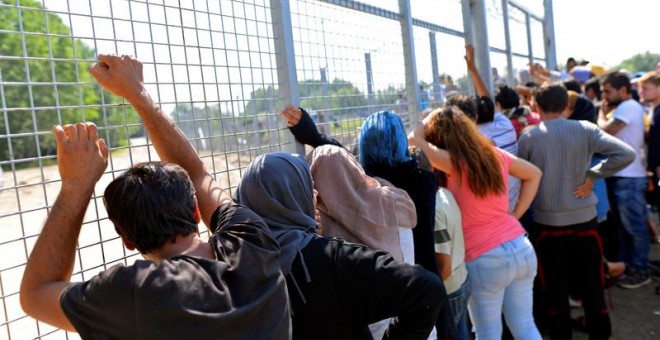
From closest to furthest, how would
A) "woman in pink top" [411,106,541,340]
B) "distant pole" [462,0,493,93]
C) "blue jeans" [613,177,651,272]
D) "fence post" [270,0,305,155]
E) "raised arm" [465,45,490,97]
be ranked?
"fence post" [270,0,305,155] → "woman in pink top" [411,106,541,340] → "raised arm" [465,45,490,97] → "blue jeans" [613,177,651,272] → "distant pole" [462,0,493,93]

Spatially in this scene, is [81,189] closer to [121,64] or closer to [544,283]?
[121,64]

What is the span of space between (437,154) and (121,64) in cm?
179

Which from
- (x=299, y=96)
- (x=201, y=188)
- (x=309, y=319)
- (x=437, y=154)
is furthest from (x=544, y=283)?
(x=201, y=188)

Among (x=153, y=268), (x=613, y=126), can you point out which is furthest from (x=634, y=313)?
(x=153, y=268)

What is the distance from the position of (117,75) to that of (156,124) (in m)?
0.19

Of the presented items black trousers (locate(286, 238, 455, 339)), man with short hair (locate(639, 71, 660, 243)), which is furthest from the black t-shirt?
man with short hair (locate(639, 71, 660, 243))

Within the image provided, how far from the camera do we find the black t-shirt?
1.21 meters

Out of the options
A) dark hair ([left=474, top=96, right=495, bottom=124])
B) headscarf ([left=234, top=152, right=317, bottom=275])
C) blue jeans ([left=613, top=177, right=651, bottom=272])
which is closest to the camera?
headscarf ([left=234, top=152, right=317, bottom=275])

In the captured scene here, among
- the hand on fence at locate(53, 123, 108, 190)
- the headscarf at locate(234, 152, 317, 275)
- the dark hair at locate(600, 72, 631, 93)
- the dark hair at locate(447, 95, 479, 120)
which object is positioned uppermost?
the dark hair at locate(600, 72, 631, 93)

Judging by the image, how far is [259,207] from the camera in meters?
1.72

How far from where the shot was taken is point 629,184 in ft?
15.9

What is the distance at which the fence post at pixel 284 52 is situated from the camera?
99.9 inches

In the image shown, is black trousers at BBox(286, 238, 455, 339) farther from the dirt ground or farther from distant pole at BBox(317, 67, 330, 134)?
the dirt ground

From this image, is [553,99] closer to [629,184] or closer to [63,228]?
[629,184]
